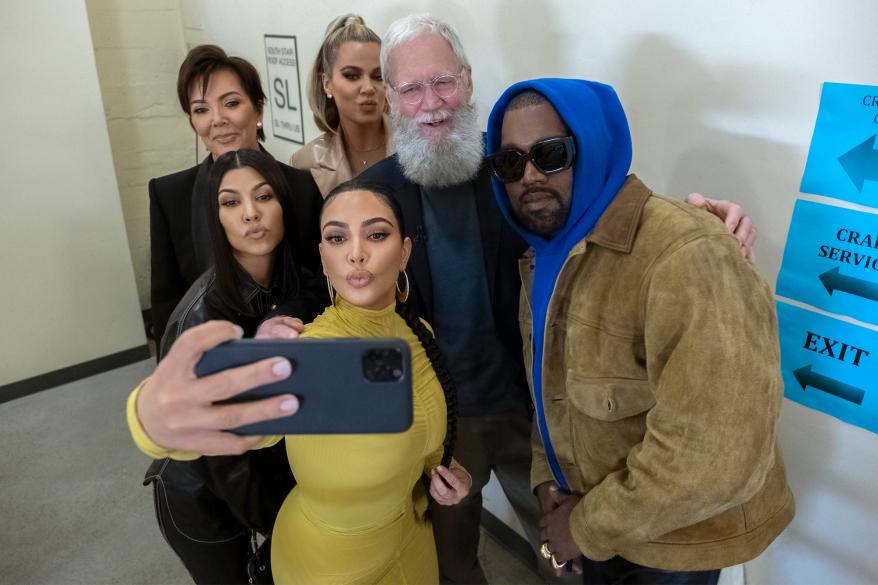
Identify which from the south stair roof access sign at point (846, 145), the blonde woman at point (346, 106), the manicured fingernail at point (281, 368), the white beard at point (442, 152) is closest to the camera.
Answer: the manicured fingernail at point (281, 368)

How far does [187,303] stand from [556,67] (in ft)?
4.07

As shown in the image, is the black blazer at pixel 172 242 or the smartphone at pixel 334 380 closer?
the smartphone at pixel 334 380

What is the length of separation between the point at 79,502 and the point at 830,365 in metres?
2.79

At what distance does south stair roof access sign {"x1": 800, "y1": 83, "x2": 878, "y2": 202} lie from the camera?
123 cm

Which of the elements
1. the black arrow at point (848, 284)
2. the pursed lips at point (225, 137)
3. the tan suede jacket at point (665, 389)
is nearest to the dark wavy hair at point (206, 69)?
the pursed lips at point (225, 137)

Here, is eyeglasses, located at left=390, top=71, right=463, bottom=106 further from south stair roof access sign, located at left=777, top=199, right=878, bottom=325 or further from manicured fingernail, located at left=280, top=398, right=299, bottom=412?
manicured fingernail, located at left=280, top=398, right=299, bottom=412

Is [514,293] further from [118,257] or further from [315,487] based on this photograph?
[118,257]

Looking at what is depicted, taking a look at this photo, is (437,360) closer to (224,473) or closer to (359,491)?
(359,491)

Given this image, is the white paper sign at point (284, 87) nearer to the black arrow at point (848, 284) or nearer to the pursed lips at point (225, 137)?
the pursed lips at point (225, 137)

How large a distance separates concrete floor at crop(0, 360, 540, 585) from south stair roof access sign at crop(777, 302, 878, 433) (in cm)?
127

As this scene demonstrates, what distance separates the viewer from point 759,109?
1385mm

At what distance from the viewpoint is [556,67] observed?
5.99 ft

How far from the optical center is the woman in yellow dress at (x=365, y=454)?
43.8 inches

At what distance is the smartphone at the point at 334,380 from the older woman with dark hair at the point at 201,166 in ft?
3.52
